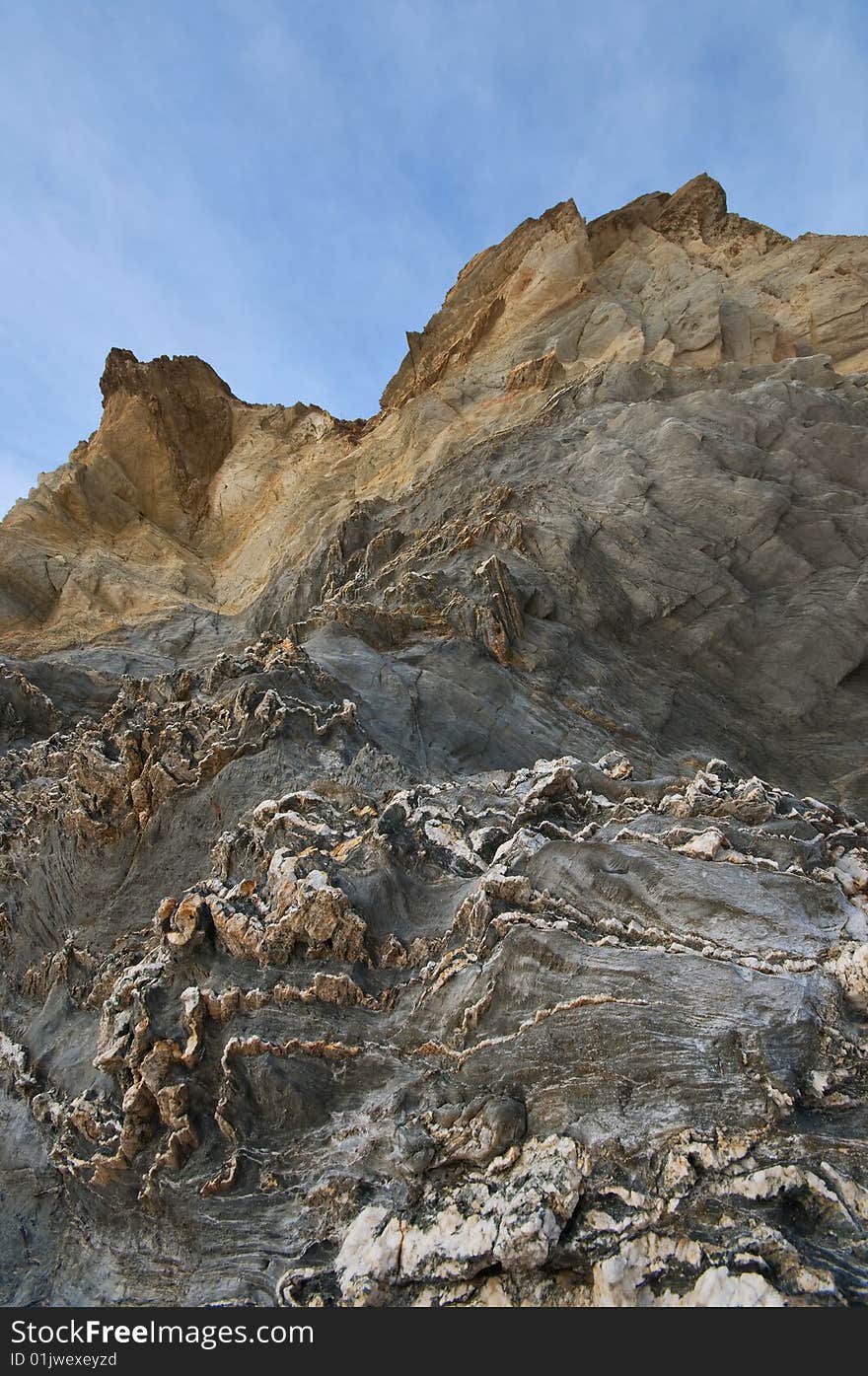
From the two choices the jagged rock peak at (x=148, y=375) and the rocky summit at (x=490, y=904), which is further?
the jagged rock peak at (x=148, y=375)

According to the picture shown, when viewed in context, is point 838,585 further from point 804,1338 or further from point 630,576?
point 804,1338

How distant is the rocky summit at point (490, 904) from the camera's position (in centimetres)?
483

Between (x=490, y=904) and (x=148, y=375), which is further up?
(x=148, y=375)

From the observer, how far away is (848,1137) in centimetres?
467

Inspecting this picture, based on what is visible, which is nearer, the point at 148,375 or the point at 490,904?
the point at 490,904

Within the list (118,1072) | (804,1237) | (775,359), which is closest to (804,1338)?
(804,1237)

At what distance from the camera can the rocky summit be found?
4828mm

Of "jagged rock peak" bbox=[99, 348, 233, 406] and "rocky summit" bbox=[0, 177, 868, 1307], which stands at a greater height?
"jagged rock peak" bbox=[99, 348, 233, 406]

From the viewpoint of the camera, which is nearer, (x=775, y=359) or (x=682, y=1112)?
(x=682, y=1112)

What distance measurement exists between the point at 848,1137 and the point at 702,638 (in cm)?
1665

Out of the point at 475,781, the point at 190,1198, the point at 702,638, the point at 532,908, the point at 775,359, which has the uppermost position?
the point at 775,359

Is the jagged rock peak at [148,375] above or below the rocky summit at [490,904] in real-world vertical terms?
above

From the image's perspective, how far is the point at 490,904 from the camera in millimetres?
6984

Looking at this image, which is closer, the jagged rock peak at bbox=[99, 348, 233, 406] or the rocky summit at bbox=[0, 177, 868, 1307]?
the rocky summit at bbox=[0, 177, 868, 1307]
